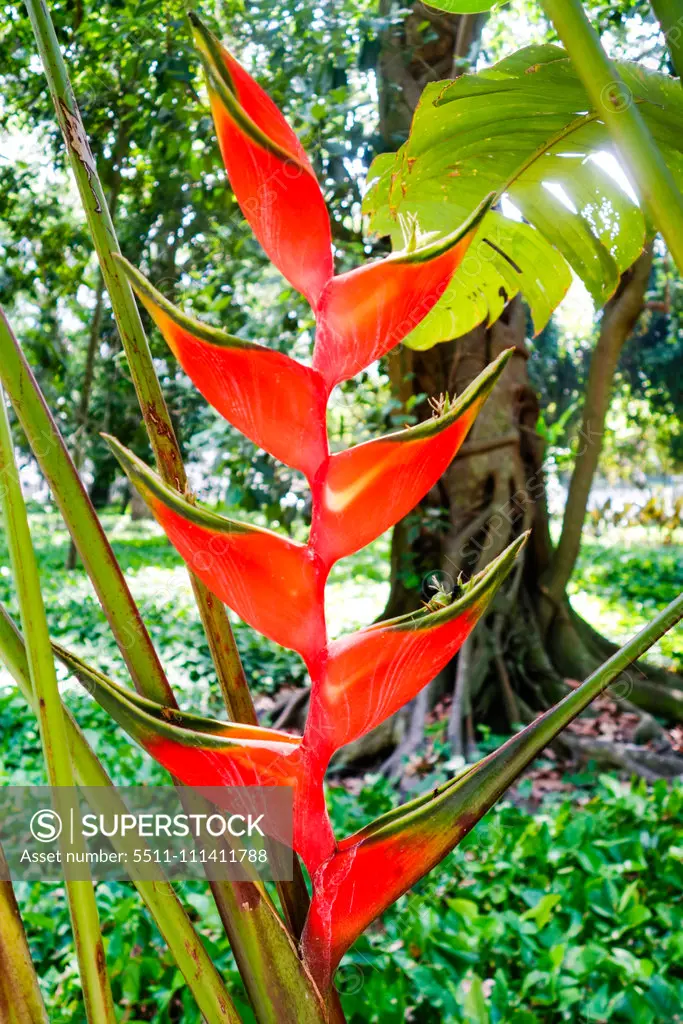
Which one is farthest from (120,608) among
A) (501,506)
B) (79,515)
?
(501,506)

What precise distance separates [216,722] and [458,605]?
0.44ft

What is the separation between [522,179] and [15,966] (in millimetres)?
1001

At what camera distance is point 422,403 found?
2.92m

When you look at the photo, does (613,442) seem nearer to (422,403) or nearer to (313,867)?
(422,403)

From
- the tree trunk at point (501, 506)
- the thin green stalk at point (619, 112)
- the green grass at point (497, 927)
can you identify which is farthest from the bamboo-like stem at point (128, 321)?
the tree trunk at point (501, 506)

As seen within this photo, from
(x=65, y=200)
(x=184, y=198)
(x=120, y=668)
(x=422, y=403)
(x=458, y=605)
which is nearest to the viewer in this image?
(x=458, y=605)

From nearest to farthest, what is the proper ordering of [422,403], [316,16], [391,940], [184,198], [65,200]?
[391,940], [316,16], [422,403], [184,198], [65,200]

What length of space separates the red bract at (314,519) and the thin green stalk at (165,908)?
0.19 ft

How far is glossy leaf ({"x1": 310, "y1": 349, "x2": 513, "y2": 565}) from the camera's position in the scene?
43 centimetres

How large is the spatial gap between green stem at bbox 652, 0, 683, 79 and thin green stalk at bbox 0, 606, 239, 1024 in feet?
1.67

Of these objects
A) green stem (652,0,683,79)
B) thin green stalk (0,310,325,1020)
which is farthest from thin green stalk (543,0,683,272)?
thin green stalk (0,310,325,1020)

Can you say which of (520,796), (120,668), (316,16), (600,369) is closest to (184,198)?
(316,16)

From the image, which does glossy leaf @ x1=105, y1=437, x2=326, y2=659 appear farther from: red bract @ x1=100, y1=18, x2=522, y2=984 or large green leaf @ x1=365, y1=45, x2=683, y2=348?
large green leaf @ x1=365, y1=45, x2=683, y2=348

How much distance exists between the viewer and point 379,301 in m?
0.44
